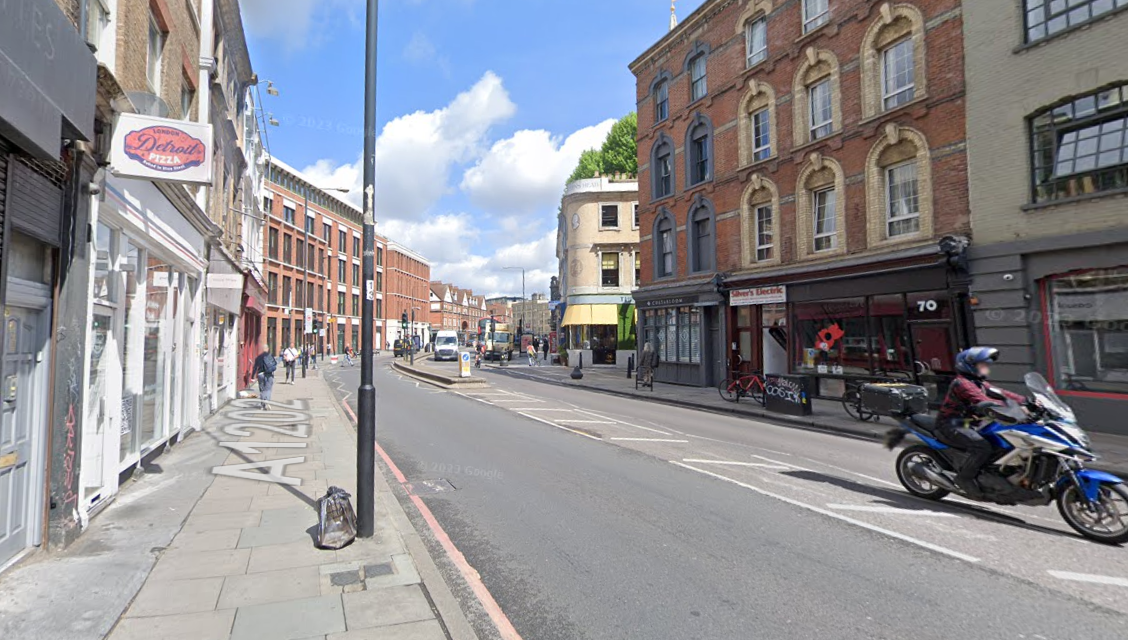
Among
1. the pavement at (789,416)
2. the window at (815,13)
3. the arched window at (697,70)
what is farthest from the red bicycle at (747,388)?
the arched window at (697,70)

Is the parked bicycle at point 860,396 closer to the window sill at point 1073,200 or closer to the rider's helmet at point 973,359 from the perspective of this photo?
the window sill at point 1073,200

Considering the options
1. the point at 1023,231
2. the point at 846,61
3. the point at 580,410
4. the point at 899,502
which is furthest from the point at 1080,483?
the point at 846,61

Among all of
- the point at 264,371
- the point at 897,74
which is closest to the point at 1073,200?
the point at 897,74

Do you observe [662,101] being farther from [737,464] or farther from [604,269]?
[737,464]

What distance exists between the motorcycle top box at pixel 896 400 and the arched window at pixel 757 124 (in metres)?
12.8

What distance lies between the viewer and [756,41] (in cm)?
2061

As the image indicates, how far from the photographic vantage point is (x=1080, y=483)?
219 inches

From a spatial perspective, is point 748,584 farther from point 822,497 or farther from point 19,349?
point 19,349

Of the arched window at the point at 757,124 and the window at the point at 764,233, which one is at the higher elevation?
the arched window at the point at 757,124

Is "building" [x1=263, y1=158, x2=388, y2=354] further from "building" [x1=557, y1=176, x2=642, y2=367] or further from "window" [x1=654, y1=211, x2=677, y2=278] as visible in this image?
"window" [x1=654, y1=211, x2=677, y2=278]

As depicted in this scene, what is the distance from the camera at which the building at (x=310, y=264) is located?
4616 cm

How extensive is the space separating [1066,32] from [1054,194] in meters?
3.24

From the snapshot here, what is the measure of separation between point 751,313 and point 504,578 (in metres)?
17.4

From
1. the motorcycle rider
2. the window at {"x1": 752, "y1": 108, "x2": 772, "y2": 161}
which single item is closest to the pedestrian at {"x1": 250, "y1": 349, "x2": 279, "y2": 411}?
the motorcycle rider
